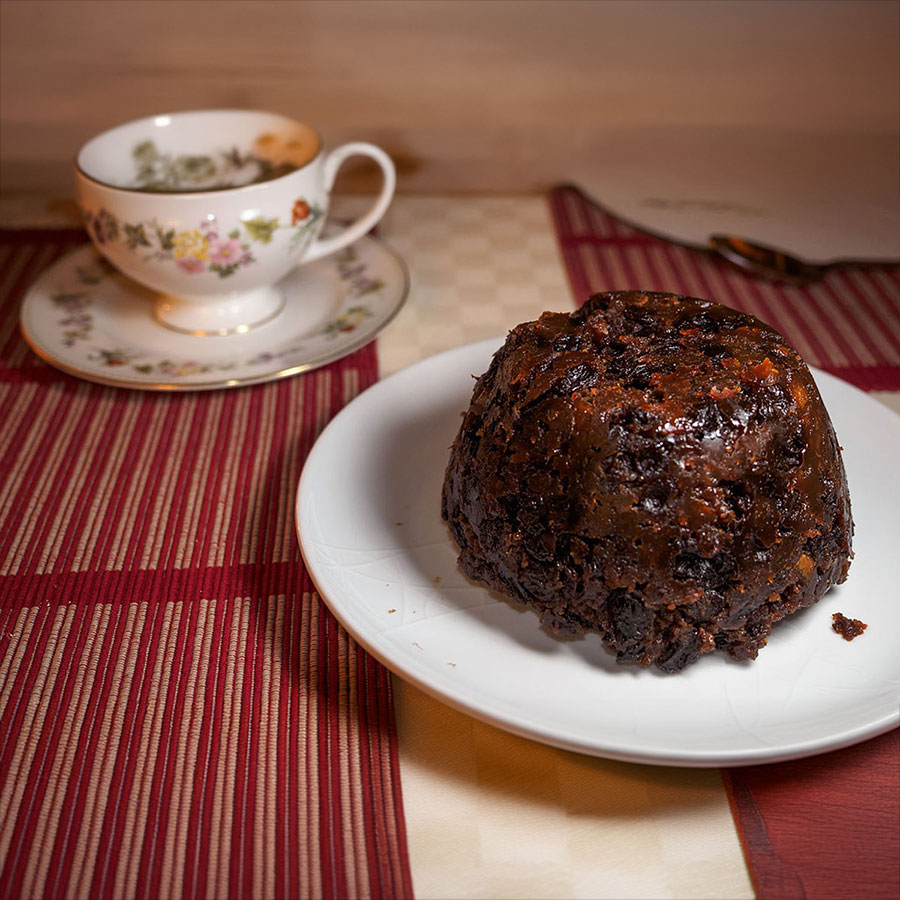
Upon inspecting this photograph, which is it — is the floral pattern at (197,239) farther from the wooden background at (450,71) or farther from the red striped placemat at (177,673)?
the wooden background at (450,71)

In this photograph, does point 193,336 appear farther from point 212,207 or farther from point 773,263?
point 773,263

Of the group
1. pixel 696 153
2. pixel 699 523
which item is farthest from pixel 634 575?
pixel 696 153

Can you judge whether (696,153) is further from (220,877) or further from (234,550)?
(220,877)

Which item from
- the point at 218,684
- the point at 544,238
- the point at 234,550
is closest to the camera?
the point at 218,684

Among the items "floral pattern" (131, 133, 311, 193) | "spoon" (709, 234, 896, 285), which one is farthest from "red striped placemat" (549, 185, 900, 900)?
"floral pattern" (131, 133, 311, 193)

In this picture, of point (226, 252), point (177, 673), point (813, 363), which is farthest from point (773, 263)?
point (177, 673)
